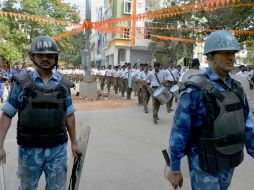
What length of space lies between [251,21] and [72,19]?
17.8 m

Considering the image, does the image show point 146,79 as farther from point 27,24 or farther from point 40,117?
point 27,24

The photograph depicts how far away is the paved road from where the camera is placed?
4262 millimetres

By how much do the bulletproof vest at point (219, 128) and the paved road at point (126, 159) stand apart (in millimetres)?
817

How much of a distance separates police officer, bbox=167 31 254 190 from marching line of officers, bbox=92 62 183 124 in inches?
258

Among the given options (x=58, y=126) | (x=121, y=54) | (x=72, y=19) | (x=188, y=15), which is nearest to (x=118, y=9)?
(x=121, y=54)

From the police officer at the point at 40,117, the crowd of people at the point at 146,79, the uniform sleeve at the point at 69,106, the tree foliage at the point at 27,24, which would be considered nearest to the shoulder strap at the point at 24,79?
the police officer at the point at 40,117

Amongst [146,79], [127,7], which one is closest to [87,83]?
[146,79]

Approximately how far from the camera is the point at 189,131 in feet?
7.50

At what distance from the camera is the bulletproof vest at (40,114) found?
8.62 feet

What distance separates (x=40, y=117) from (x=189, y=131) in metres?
1.12

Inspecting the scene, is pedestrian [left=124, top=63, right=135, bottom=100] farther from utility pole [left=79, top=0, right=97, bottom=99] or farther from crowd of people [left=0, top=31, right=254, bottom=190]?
crowd of people [left=0, top=31, right=254, bottom=190]

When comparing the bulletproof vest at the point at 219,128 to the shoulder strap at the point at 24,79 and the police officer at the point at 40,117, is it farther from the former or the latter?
→ the shoulder strap at the point at 24,79

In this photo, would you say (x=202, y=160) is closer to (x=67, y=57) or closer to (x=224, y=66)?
(x=224, y=66)

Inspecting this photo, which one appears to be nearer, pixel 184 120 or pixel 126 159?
pixel 184 120
